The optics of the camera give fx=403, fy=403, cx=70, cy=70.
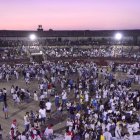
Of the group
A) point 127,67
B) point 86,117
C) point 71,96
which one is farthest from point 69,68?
point 86,117

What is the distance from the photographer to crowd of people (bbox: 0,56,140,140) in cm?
2222

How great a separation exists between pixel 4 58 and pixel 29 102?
1917cm

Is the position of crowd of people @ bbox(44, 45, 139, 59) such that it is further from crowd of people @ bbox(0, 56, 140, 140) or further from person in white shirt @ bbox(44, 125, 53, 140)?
person in white shirt @ bbox(44, 125, 53, 140)

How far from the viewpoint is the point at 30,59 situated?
161 feet

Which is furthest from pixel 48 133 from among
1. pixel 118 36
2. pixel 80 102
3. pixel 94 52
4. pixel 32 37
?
pixel 118 36

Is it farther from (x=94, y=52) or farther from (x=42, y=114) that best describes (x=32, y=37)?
(x=42, y=114)

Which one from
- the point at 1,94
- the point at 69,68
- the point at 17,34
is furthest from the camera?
the point at 17,34

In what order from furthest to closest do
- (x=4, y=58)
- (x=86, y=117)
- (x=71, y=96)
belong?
1. (x=4, y=58)
2. (x=71, y=96)
3. (x=86, y=117)

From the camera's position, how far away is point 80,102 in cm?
2820

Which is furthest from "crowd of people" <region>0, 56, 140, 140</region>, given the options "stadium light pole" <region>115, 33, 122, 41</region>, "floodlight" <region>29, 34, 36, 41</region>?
"floodlight" <region>29, 34, 36, 41</region>

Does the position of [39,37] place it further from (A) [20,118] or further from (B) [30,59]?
(A) [20,118]

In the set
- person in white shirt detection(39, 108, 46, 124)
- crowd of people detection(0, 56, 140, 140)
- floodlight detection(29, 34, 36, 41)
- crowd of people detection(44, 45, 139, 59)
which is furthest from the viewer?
floodlight detection(29, 34, 36, 41)

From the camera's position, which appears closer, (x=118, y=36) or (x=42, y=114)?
(x=42, y=114)

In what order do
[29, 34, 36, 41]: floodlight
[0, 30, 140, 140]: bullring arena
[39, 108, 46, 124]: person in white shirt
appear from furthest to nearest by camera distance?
1. [29, 34, 36, 41]: floodlight
2. [39, 108, 46, 124]: person in white shirt
3. [0, 30, 140, 140]: bullring arena
